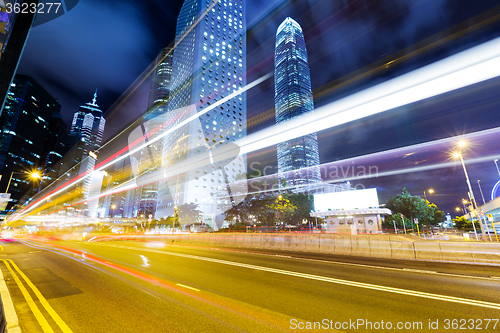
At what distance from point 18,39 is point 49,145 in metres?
171

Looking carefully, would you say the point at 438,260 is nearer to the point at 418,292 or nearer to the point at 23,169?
the point at 418,292

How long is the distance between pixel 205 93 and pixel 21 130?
92.5 meters

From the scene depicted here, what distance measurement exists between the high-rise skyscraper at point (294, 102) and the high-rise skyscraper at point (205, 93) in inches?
1424

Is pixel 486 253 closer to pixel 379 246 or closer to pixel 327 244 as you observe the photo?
pixel 379 246


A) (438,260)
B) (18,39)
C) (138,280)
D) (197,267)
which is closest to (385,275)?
(438,260)

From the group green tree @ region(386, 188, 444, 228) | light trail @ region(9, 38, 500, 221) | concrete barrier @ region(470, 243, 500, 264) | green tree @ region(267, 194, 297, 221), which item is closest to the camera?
light trail @ region(9, 38, 500, 221)

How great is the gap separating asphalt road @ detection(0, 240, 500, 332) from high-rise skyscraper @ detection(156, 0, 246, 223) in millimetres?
80390

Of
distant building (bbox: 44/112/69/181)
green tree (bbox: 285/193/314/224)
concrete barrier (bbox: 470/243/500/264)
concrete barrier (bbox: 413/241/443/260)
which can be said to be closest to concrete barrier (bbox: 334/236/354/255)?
concrete barrier (bbox: 413/241/443/260)

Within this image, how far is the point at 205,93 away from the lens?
9394 cm

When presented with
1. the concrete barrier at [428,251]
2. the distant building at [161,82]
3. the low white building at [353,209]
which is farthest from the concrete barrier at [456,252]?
the distant building at [161,82]

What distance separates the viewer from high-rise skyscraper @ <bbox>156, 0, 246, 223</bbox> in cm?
9100

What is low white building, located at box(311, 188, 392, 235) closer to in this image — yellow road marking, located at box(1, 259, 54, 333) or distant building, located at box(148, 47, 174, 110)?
yellow road marking, located at box(1, 259, 54, 333)

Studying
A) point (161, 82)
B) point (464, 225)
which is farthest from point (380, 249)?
point (161, 82)

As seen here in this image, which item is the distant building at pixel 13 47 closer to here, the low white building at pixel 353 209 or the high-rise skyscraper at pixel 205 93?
the low white building at pixel 353 209
